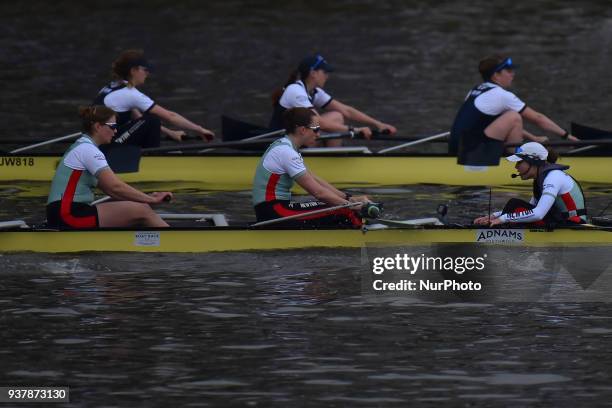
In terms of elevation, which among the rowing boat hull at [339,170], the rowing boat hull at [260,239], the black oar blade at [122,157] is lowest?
the rowing boat hull at [260,239]

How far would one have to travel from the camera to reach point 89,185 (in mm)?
23328

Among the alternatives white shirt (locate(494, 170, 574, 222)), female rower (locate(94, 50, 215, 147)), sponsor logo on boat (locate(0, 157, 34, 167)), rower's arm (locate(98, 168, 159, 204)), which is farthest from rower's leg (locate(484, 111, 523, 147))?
rower's arm (locate(98, 168, 159, 204))

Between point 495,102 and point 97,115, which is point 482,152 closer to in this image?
point 495,102

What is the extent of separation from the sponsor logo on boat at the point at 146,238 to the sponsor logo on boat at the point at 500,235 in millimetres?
3907

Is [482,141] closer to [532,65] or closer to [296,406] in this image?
[296,406]

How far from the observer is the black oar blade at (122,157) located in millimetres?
28797

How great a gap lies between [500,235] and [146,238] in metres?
4.28

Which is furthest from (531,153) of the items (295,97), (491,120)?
(295,97)

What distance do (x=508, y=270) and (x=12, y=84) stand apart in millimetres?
25263

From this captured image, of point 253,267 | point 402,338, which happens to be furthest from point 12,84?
point 402,338

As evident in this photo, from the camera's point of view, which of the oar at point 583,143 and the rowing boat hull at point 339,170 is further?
the rowing boat hull at point 339,170

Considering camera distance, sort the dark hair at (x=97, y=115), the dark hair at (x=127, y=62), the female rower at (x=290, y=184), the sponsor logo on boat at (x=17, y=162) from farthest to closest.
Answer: the sponsor logo on boat at (x=17, y=162)
the dark hair at (x=127, y=62)
the female rower at (x=290, y=184)
the dark hair at (x=97, y=115)

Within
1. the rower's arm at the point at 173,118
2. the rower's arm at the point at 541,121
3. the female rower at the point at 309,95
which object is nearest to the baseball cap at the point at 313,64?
the female rower at the point at 309,95

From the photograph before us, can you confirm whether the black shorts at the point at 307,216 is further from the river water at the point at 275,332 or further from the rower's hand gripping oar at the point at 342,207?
the river water at the point at 275,332
